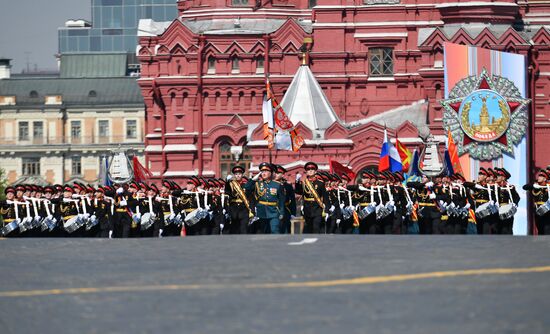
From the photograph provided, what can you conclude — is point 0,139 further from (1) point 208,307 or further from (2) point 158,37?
(1) point 208,307

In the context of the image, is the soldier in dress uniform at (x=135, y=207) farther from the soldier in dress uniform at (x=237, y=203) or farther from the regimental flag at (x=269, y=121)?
the regimental flag at (x=269, y=121)

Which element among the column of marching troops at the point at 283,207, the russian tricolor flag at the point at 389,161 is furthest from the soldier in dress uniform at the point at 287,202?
the russian tricolor flag at the point at 389,161

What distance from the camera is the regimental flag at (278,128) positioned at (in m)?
51.2

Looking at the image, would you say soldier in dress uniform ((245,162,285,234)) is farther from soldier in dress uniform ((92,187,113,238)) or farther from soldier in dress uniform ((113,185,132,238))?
soldier in dress uniform ((92,187,113,238))

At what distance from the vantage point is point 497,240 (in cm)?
1530

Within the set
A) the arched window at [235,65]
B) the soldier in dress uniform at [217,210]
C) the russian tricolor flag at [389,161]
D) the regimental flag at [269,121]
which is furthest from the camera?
the arched window at [235,65]

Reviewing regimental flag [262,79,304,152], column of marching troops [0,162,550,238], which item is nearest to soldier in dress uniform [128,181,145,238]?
column of marching troops [0,162,550,238]

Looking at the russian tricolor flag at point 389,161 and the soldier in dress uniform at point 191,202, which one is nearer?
the soldier in dress uniform at point 191,202

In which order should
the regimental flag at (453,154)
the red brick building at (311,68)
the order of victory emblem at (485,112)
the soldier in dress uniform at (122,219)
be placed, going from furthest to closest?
the red brick building at (311,68) < the order of victory emblem at (485,112) < the regimental flag at (453,154) < the soldier in dress uniform at (122,219)

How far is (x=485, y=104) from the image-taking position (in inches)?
1863

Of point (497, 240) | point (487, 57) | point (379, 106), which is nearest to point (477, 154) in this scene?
point (487, 57)

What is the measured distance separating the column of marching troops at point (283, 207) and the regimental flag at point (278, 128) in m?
19.9

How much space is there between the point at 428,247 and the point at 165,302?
A: 3.69m

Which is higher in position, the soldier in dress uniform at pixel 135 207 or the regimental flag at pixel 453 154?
the regimental flag at pixel 453 154
